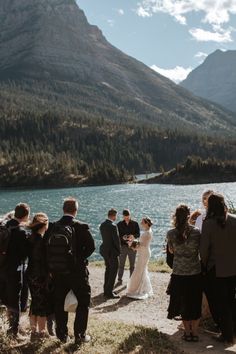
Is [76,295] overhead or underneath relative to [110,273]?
overhead

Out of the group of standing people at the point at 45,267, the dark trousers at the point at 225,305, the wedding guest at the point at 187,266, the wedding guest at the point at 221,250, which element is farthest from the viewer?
the wedding guest at the point at 187,266

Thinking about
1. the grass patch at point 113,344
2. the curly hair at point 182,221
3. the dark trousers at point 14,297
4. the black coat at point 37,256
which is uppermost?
the curly hair at point 182,221

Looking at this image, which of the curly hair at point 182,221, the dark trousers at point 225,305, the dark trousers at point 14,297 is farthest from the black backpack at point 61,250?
the dark trousers at point 225,305

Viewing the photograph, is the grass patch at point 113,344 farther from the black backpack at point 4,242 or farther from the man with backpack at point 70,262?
the black backpack at point 4,242

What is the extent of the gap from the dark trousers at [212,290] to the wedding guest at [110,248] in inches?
256

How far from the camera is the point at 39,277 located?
31.4ft

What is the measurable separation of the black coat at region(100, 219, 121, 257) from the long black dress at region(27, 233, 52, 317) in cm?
649

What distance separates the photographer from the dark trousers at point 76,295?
29.6 ft

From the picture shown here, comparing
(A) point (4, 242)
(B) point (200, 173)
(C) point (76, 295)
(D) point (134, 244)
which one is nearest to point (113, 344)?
(C) point (76, 295)

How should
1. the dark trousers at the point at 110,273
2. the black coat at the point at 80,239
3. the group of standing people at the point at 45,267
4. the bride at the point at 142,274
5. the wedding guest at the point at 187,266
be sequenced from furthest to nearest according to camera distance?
the dark trousers at the point at 110,273
the bride at the point at 142,274
the wedding guest at the point at 187,266
the black coat at the point at 80,239
the group of standing people at the point at 45,267

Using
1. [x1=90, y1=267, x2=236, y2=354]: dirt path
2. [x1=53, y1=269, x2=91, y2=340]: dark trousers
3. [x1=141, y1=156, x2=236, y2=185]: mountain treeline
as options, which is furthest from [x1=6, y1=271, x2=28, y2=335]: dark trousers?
[x1=141, y1=156, x2=236, y2=185]: mountain treeline

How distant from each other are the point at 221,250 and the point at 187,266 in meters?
0.83

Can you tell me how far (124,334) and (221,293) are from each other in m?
2.37

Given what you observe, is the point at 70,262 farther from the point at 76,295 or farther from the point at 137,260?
the point at 137,260
